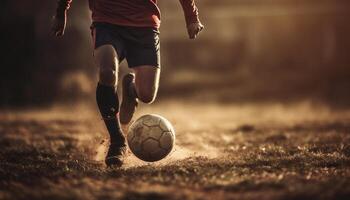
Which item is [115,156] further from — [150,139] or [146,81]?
[146,81]

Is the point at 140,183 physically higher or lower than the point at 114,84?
lower

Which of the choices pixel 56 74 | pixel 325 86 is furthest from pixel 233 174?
pixel 325 86

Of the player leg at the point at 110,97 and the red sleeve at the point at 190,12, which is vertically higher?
the red sleeve at the point at 190,12

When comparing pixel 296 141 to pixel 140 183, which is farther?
pixel 296 141

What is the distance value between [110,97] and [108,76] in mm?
272

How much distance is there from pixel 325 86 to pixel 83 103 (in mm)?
9380

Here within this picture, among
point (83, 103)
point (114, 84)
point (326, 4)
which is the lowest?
point (83, 103)

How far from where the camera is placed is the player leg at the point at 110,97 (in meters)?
5.73

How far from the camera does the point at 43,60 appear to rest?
21.7 m

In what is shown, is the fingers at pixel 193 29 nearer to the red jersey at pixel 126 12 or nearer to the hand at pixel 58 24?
the red jersey at pixel 126 12

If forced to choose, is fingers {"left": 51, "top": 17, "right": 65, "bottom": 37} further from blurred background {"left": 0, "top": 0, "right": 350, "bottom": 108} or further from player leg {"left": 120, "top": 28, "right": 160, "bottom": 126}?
blurred background {"left": 0, "top": 0, "right": 350, "bottom": 108}

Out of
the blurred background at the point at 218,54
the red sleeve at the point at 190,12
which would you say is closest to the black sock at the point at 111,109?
the red sleeve at the point at 190,12

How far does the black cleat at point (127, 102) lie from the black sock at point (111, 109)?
41 cm

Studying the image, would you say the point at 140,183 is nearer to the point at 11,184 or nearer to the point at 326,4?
the point at 11,184
